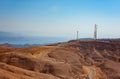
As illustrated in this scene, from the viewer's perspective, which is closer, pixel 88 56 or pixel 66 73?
pixel 66 73

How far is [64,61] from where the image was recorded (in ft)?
301

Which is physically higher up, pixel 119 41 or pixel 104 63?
pixel 119 41

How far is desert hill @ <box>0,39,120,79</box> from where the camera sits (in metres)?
59.4

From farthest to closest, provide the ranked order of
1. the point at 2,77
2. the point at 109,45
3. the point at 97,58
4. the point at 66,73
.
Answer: the point at 109,45
the point at 97,58
the point at 66,73
the point at 2,77

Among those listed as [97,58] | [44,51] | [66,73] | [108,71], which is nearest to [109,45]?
[97,58]

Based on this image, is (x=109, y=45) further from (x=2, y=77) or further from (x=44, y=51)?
(x=2, y=77)

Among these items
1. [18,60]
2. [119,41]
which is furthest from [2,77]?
[119,41]

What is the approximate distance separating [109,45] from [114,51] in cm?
459

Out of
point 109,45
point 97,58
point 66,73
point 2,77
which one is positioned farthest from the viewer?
point 109,45

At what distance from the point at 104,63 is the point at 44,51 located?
2369 cm

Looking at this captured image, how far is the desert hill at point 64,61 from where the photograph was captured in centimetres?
5944

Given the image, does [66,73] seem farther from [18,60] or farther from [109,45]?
[109,45]

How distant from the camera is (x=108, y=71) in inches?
3797

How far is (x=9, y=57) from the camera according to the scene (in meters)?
73.8
